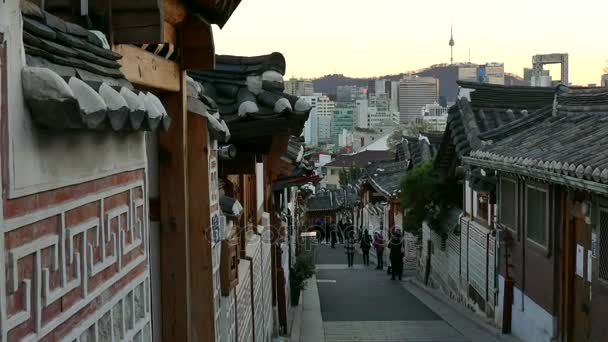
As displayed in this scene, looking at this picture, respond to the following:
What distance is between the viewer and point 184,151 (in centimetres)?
674

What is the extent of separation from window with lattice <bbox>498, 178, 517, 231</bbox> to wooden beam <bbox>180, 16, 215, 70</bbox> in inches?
467

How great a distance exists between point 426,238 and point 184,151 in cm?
2609

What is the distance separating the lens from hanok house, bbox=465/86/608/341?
39.6 feet

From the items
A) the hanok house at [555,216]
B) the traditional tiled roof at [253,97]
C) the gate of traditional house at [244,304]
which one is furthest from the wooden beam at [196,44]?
the hanok house at [555,216]

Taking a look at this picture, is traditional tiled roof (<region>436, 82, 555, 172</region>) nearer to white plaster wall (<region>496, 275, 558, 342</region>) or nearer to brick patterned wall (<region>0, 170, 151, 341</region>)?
white plaster wall (<region>496, 275, 558, 342</region>)

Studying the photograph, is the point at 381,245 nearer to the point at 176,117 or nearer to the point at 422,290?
the point at 422,290

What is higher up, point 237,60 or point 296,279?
point 237,60

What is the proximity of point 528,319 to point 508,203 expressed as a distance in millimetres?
2881

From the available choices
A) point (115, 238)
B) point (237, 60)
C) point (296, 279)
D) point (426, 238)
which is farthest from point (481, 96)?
point (115, 238)

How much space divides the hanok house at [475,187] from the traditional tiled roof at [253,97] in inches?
375

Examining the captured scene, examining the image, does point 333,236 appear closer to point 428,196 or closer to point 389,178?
point 389,178

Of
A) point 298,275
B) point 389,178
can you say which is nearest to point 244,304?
point 298,275

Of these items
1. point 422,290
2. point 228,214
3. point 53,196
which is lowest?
point 422,290

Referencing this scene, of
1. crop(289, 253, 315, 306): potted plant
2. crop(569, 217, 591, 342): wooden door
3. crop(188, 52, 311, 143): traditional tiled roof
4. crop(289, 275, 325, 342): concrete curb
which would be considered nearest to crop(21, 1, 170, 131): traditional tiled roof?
crop(188, 52, 311, 143): traditional tiled roof
